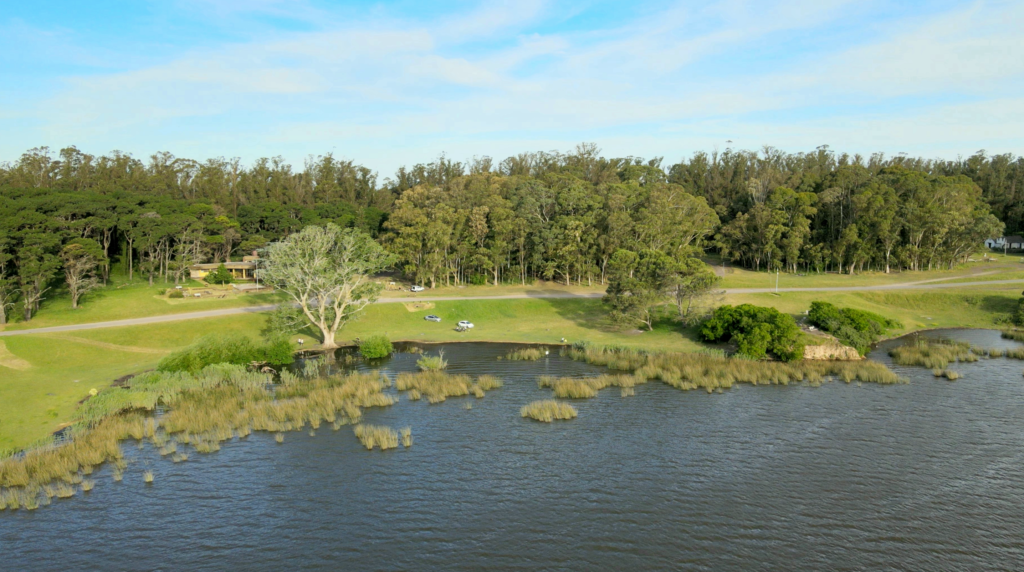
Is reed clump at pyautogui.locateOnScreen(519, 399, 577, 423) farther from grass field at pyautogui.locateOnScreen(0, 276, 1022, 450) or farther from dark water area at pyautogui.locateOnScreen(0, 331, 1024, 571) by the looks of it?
grass field at pyautogui.locateOnScreen(0, 276, 1022, 450)

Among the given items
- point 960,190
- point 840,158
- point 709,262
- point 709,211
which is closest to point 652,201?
point 709,211

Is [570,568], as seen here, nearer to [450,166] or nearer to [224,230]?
[224,230]

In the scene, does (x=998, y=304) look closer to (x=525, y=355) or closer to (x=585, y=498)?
(x=525, y=355)

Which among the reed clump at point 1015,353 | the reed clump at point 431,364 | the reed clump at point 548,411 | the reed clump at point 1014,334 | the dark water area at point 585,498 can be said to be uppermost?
the reed clump at point 1014,334

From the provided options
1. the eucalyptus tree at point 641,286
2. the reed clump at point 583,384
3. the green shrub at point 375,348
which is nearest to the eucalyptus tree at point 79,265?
the green shrub at point 375,348

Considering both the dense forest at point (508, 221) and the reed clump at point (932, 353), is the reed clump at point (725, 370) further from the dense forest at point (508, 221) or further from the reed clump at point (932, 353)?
the dense forest at point (508, 221)

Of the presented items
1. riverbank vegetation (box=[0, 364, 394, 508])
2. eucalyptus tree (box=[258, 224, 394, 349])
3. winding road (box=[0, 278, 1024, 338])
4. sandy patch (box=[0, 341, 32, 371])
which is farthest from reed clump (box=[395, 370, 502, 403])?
winding road (box=[0, 278, 1024, 338])

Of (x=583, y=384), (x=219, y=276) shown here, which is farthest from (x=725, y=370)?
(x=219, y=276)
